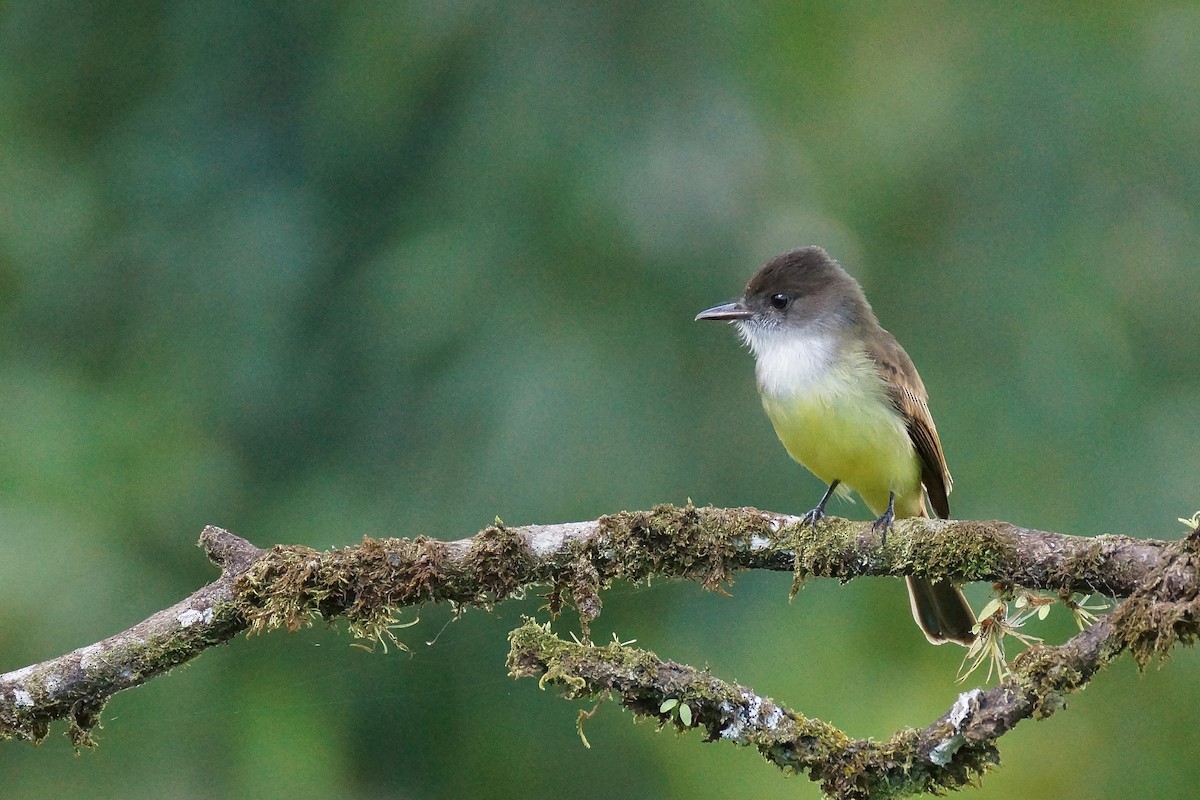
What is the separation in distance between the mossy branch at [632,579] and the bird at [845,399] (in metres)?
0.52

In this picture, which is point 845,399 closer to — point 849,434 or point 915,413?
point 849,434

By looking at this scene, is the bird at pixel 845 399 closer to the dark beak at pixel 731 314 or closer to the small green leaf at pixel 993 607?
the dark beak at pixel 731 314

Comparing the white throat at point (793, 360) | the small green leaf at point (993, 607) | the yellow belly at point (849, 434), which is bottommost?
the small green leaf at point (993, 607)

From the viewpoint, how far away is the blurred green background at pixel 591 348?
5.50m

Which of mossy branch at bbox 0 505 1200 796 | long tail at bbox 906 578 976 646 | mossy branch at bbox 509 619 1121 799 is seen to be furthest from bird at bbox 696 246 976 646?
mossy branch at bbox 509 619 1121 799

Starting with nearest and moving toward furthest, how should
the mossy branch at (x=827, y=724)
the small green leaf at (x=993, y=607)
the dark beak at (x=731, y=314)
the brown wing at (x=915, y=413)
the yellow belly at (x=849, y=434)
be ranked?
the mossy branch at (x=827, y=724), the small green leaf at (x=993, y=607), the yellow belly at (x=849, y=434), the brown wing at (x=915, y=413), the dark beak at (x=731, y=314)

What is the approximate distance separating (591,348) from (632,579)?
2725 mm

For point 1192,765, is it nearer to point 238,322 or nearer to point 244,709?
point 244,709

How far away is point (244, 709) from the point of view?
552 cm

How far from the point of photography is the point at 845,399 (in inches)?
153

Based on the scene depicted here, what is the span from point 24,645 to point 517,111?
279cm

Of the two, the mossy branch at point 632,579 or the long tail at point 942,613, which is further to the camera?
the long tail at point 942,613

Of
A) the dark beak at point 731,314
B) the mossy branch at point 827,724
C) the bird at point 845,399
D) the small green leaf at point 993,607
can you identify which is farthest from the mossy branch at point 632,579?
the dark beak at point 731,314

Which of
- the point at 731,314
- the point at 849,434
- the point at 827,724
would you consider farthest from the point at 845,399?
the point at 827,724
